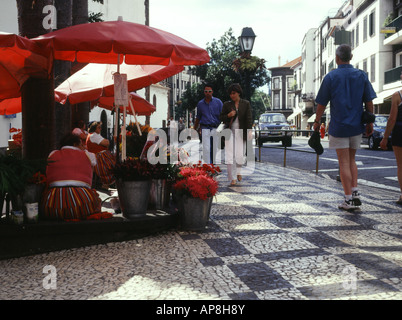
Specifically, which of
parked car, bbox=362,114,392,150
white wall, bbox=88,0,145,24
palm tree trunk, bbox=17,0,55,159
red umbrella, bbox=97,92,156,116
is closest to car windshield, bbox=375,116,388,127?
parked car, bbox=362,114,392,150

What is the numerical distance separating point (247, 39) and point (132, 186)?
10.0 meters

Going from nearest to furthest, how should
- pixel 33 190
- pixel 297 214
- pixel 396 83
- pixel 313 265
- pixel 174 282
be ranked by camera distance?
pixel 174 282 → pixel 313 265 → pixel 33 190 → pixel 297 214 → pixel 396 83

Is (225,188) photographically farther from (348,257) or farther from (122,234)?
(348,257)

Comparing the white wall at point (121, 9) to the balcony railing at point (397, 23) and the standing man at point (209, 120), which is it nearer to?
the balcony railing at point (397, 23)

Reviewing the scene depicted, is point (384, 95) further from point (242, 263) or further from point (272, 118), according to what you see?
point (242, 263)

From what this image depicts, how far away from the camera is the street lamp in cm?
1427

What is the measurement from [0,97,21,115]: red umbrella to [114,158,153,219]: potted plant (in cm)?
373

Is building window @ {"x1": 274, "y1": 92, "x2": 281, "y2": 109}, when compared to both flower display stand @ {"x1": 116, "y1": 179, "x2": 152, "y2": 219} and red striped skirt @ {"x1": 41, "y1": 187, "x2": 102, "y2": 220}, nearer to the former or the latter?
flower display stand @ {"x1": 116, "y1": 179, "x2": 152, "y2": 219}

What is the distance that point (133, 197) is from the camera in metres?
5.25

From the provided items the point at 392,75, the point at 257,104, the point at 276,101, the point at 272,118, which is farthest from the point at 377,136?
the point at 276,101

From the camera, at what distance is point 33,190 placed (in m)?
4.84

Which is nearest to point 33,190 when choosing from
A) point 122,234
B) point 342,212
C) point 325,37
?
point 122,234

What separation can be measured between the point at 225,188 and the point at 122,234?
4.11 m
